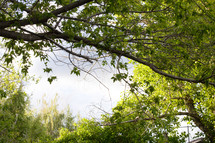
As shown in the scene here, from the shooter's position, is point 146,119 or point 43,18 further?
point 146,119

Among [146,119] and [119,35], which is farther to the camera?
[146,119]

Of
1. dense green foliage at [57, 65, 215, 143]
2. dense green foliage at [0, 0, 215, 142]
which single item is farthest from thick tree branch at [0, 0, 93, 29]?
dense green foliage at [57, 65, 215, 143]

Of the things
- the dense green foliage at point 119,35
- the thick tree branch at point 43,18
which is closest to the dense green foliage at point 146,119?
the dense green foliage at point 119,35

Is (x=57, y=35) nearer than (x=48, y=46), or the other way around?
(x=57, y=35)

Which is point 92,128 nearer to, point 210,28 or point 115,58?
point 115,58

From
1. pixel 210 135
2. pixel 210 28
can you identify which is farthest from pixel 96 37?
pixel 210 135

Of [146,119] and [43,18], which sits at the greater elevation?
[43,18]

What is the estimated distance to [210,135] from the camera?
46.2ft

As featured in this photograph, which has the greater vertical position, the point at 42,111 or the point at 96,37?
the point at 42,111

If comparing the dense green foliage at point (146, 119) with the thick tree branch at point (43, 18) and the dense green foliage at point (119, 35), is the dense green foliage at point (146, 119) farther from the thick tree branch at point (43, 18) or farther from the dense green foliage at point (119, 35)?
the thick tree branch at point (43, 18)

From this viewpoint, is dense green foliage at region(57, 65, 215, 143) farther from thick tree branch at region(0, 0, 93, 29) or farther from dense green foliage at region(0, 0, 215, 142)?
thick tree branch at region(0, 0, 93, 29)

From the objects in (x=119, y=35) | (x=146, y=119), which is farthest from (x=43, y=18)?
(x=146, y=119)

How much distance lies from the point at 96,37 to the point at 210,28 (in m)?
2.84

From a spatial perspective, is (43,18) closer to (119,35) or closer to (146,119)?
(119,35)
